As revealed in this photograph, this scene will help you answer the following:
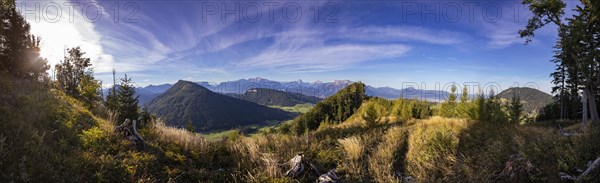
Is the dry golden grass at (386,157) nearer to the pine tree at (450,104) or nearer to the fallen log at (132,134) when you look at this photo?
the fallen log at (132,134)

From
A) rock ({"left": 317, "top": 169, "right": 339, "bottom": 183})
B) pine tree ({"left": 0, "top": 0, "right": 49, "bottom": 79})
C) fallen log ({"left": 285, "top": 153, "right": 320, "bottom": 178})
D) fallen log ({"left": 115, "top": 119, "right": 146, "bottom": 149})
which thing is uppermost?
Answer: pine tree ({"left": 0, "top": 0, "right": 49, "bottom": 79})

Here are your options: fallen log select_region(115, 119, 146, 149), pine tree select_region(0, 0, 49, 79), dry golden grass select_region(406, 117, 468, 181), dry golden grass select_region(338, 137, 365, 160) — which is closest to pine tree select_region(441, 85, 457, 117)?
dry golden grass select_region(406, 117, 468, 181)

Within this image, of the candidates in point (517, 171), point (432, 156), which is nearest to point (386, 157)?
point (432, 156)

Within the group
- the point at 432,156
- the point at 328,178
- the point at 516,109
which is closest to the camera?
the point at 328,178

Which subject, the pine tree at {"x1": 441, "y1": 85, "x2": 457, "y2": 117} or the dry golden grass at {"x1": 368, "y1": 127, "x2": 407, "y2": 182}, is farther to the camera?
the pine tree at {"x1": 441, "y1": 85, "x2": 457, "y2": 117}

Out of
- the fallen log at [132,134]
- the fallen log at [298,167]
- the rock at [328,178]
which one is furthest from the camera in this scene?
the fallen log at [132,134]

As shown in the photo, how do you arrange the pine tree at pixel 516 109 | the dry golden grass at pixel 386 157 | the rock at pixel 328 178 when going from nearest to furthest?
1. the rock at pixel 328 178
2. the dry golden grass at pixel 386 157
3. the pine tree at pixel 516 109

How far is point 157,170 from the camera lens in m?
6.52

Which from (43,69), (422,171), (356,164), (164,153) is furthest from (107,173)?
(43,69)

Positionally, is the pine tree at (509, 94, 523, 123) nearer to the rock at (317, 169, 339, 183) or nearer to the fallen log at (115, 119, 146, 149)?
the rock at (317, 169, 339, 183)

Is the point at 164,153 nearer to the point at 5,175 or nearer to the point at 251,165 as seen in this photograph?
the point at 251,165

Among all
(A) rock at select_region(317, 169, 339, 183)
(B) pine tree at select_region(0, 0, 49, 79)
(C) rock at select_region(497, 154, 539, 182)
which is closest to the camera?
(C) rock at select_region(497, 154, 539, 182)

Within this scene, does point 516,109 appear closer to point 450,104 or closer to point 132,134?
point 450,104

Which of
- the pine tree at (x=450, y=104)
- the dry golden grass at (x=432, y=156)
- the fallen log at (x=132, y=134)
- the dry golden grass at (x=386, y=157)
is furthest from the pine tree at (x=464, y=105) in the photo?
the fallen log at (x=132, y=134)
